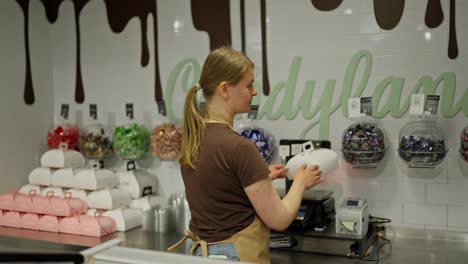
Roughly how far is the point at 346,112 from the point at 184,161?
5.32ft

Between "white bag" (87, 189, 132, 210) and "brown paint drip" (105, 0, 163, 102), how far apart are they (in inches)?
31.8

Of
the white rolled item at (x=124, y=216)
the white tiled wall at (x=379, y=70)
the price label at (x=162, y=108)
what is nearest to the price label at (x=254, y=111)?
the white tiled wall at (x=379, y=70)

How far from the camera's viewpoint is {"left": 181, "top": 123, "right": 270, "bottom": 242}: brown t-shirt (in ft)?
5.26

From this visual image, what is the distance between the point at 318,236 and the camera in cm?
253

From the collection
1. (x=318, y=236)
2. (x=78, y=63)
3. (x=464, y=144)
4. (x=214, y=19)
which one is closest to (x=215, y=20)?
(x=214, y=19)

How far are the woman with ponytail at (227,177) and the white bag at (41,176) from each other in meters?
2.10

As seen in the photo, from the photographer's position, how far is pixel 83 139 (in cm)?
374

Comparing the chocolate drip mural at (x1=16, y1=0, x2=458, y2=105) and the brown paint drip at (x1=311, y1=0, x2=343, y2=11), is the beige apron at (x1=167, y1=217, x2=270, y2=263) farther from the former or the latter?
the brown paint drip at (x1=311, y1=0, x2=343, y2=11)

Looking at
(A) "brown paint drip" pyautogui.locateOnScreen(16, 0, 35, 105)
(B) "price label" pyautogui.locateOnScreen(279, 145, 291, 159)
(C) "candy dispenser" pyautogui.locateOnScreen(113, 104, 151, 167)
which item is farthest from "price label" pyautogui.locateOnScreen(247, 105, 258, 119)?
(A) "brown paint drip" pyautogui.locateOnScreen(16, 0, 35, 105)

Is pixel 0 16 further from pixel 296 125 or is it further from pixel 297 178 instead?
pixel 297 178

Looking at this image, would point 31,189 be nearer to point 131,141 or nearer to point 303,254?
point 131,141

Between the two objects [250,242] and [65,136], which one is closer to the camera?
[250,242]

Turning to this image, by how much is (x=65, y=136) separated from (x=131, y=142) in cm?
67

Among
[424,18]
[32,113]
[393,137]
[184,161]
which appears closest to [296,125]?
[393,137]
